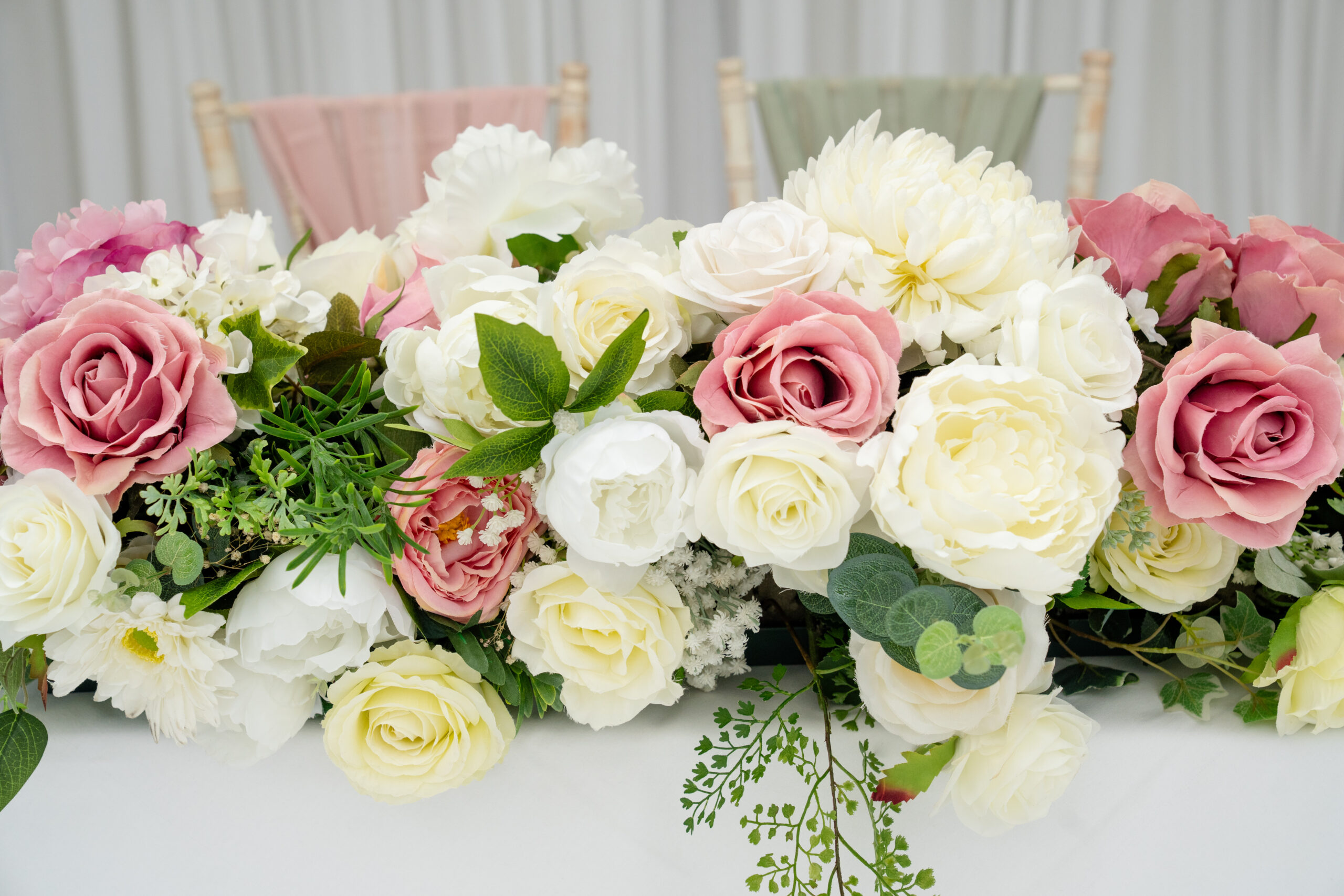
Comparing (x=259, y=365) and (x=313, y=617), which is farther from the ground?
(x=259, y=365)

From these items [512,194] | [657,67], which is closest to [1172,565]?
[512,194]

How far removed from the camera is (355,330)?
22.3 inches

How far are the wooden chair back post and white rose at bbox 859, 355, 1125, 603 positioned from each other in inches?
43.8

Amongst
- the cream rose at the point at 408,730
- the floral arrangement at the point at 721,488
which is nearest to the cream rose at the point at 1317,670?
the floral arrangement at the point at 721,488

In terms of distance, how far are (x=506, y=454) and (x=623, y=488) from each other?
66mm

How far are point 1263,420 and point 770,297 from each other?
0.94ft

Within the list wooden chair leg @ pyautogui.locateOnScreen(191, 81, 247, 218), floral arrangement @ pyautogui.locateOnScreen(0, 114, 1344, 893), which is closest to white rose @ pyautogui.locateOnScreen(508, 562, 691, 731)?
floral arrangement @ pyautogui.locateOnScreen(0, 114, 1344, 893)

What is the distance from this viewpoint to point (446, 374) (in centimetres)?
47

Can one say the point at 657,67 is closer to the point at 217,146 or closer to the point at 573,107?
the point at 573,107

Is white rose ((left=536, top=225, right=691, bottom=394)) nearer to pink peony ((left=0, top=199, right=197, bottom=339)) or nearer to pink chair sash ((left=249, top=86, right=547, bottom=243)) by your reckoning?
pink peony ((left=0, top=199, right=197, bottom=339))

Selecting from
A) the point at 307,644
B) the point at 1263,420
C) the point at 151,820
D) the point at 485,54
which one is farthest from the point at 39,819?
the point at 485,54

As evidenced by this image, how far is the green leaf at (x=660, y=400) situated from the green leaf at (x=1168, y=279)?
33 cm

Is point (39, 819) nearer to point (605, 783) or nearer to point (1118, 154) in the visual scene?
point (605, 783)

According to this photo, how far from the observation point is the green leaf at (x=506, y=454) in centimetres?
43
